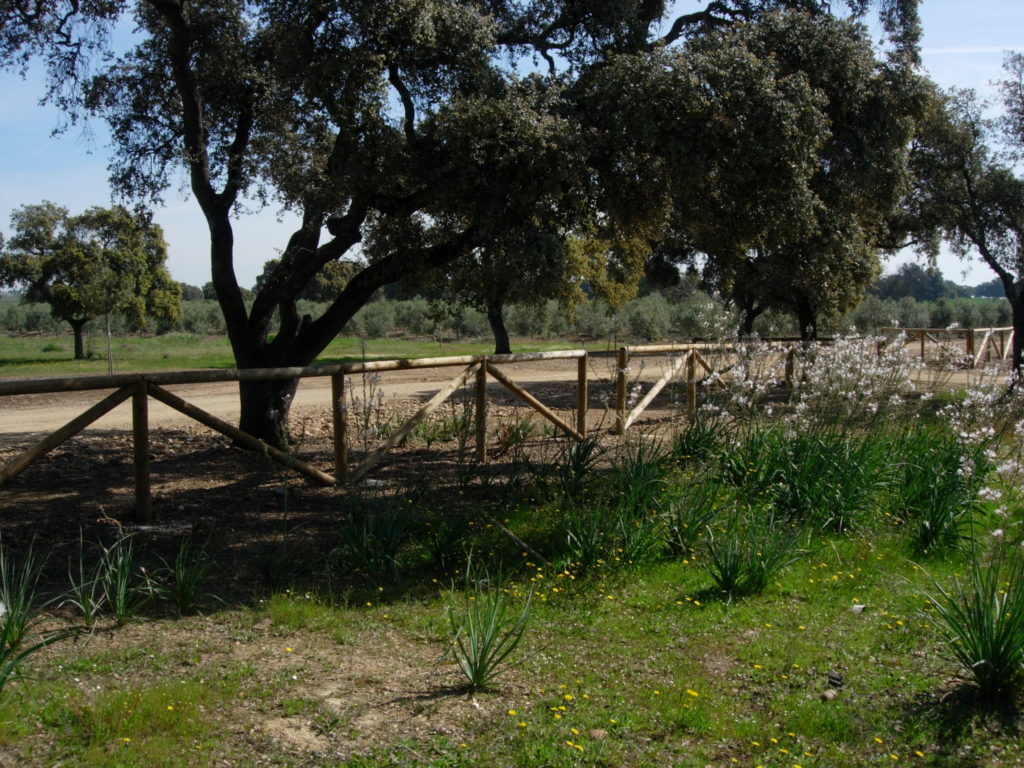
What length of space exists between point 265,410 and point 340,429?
2132 mm

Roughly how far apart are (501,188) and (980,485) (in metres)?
4.77

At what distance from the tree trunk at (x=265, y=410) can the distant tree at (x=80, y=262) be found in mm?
16471

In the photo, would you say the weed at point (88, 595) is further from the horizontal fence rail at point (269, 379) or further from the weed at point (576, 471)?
the weed at point (576, 471)

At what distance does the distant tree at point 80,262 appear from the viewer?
25.9m

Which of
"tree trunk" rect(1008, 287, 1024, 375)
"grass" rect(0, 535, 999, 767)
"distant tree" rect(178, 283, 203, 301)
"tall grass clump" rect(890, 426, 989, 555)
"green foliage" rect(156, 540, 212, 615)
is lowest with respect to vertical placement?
"grass" rect(0, 535, 999, 767)

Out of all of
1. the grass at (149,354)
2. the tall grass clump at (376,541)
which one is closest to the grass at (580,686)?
the tall grass clump at (376,541)

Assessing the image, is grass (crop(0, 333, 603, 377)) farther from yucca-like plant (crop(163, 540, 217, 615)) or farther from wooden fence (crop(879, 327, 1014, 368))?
yucca-like plant (crop(163, 540, 217, 615))

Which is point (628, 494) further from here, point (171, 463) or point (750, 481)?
point (171, 463)

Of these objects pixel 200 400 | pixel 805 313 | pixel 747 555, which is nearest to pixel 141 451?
pixel 747 555

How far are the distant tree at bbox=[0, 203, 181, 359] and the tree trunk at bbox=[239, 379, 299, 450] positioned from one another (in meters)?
16.5

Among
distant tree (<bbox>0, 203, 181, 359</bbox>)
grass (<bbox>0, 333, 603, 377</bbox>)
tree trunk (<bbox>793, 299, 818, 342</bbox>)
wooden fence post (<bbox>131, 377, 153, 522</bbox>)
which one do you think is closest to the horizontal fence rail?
wooden fence post (<bbox>131, 377, 153, 522</bbox>)

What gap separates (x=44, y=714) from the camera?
356 cm

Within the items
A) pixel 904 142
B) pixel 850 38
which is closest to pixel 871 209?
pixel 904 142

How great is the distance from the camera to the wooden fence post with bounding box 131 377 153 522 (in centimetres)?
667
